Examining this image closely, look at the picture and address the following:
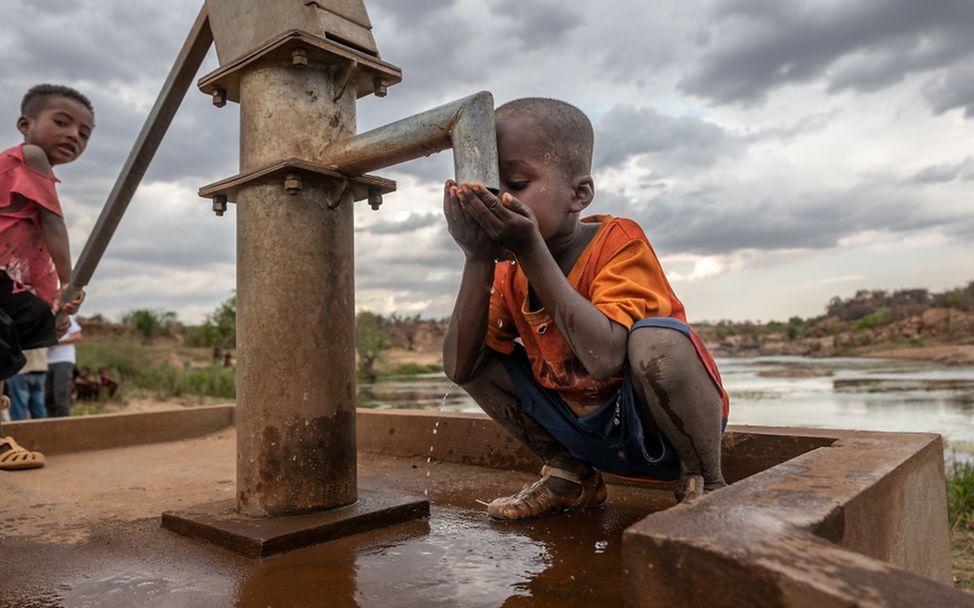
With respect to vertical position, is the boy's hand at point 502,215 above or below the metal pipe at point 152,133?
below

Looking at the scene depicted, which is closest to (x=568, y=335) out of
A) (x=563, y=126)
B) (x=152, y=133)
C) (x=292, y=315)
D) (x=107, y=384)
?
(x=563, y=126)

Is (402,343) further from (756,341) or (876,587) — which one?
(876,587)

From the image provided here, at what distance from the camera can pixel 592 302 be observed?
172cm

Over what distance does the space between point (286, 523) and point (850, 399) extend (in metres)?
11.5

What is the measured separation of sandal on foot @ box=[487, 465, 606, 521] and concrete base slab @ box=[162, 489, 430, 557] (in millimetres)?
223

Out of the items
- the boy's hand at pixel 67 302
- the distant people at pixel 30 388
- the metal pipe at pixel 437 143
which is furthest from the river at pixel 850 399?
the metal pipe at pixel 437 143

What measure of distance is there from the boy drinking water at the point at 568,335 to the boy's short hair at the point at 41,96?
2117 millimetres

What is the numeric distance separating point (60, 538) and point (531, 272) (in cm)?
139

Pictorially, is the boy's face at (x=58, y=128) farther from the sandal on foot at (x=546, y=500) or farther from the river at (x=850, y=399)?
the river at (x=850, y=399)

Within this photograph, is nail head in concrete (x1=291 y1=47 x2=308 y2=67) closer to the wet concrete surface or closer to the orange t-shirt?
the orange t-shirt

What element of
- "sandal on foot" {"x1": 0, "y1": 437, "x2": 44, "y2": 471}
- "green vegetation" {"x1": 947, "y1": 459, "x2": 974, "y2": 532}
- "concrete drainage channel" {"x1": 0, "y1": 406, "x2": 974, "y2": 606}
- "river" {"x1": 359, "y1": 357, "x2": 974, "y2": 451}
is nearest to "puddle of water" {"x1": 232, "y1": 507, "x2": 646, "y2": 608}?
"concrete drainage channel" {"x1": 0, "y1": 406, "x2": 974, "y2": 606}

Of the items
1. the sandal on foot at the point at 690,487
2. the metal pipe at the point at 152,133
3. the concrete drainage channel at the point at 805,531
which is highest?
the metal pipe at the point at 152,133

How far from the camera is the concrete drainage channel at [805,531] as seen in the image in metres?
0.79

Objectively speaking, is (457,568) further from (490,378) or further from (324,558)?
(490,378)
